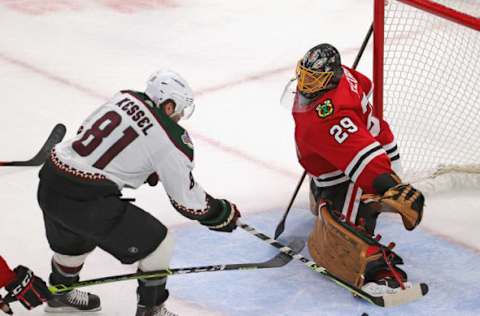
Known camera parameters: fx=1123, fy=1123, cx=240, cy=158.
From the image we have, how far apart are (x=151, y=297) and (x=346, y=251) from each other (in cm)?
65

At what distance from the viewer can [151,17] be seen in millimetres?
6113

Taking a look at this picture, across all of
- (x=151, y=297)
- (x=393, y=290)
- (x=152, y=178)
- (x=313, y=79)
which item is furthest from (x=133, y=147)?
(x=393, y=290)

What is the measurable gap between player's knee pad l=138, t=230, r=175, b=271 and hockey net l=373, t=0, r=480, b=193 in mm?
1309

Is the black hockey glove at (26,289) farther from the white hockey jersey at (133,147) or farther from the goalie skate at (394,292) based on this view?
the goalie skate at (394,292)

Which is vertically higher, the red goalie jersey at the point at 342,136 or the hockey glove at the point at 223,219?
the red goalie jersey at the point at 342,136

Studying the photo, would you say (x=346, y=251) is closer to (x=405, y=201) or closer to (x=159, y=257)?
(x=405, y=201)

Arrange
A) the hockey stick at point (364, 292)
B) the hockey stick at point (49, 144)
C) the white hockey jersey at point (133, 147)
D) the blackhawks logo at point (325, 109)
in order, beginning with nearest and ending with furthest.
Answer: the white hockey jersey at point (133, 147)
the hockey stick at point (364, 292)
the blackhawks logo at point (325, 109)
the hockey stick at point (49, 144)

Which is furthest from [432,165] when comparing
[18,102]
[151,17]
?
[151,17]

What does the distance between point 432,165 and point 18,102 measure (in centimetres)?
189

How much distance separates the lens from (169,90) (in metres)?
3.01

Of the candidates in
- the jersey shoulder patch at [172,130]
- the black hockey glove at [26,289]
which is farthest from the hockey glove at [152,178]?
the black hockey glove at [26,289]

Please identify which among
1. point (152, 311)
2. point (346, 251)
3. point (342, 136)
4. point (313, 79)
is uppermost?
point (313, 79)

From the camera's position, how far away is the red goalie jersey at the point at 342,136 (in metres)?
3.35

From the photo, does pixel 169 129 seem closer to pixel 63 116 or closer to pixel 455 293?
pixel 455 293
